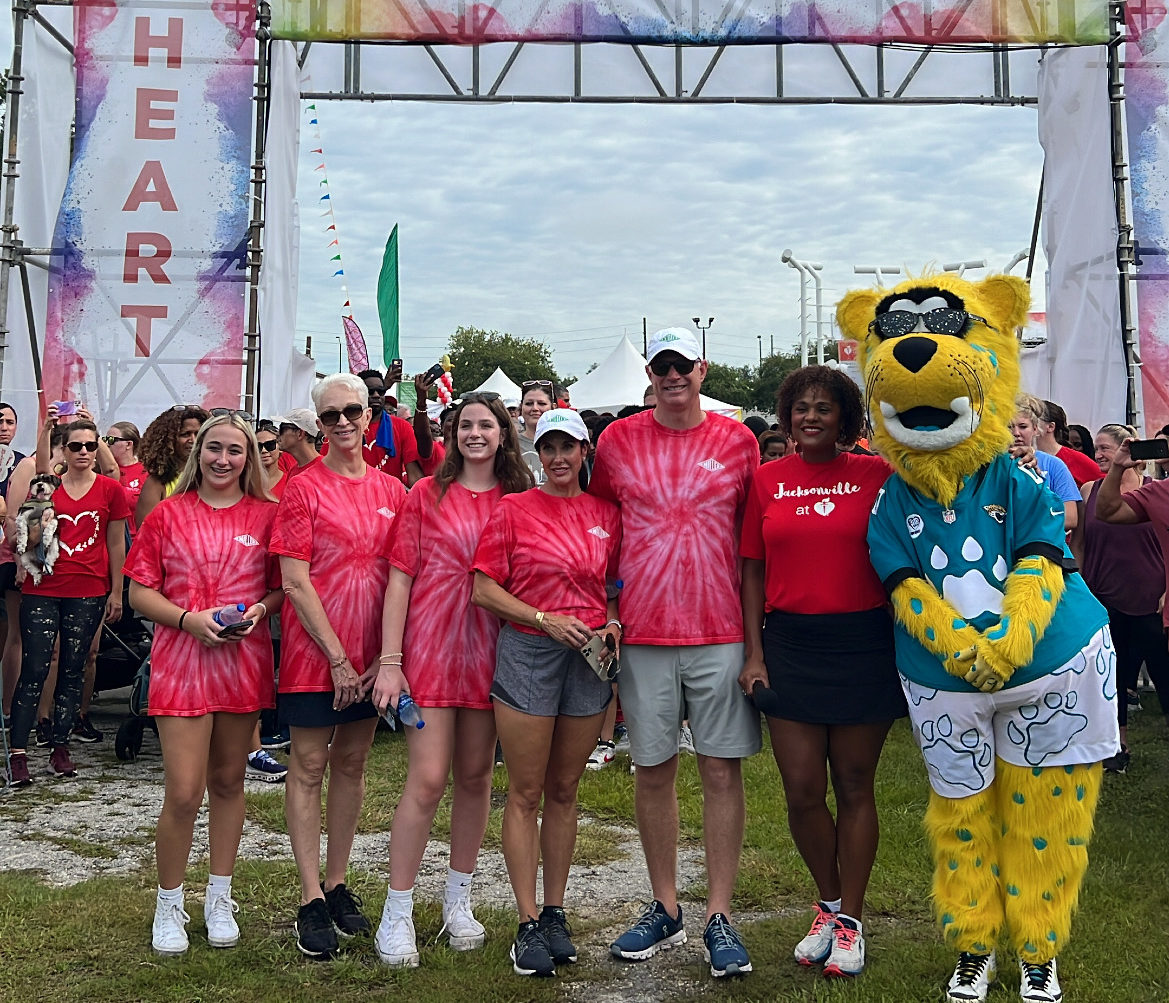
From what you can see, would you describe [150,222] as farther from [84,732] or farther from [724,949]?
[724,949]

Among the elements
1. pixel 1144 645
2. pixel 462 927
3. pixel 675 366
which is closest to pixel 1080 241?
pixel 1144 645

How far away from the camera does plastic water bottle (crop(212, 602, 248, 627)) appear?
3764mm

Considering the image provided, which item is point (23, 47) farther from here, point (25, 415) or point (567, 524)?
point (567, 524)

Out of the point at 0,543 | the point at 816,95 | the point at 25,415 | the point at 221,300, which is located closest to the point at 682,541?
the point at 0,543

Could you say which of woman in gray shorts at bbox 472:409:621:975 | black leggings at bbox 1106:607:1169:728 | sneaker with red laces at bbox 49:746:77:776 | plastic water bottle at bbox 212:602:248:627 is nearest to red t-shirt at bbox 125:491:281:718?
plastic water bottle at bbox 212:602:248:627

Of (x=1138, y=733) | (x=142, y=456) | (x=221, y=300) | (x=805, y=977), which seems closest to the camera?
(x=805, y=977)

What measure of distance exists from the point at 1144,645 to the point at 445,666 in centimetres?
423

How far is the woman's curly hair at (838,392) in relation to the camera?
12.3ft

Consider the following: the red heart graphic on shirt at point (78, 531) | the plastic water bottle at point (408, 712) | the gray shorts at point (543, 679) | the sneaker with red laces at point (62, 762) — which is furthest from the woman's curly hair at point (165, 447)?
the gray shorts at point (543, 679)

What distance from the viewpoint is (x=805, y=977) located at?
12.0 ft

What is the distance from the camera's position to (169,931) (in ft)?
12.6

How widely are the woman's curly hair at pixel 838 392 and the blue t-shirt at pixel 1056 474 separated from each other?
160 centimetres

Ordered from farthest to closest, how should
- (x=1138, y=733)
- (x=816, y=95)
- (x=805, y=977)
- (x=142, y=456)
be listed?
(x=816, y=95) < (x=1138, y=733) < (x=142, y=456) < (x=805, y=977)

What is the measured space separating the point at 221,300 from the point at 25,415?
1.63m
